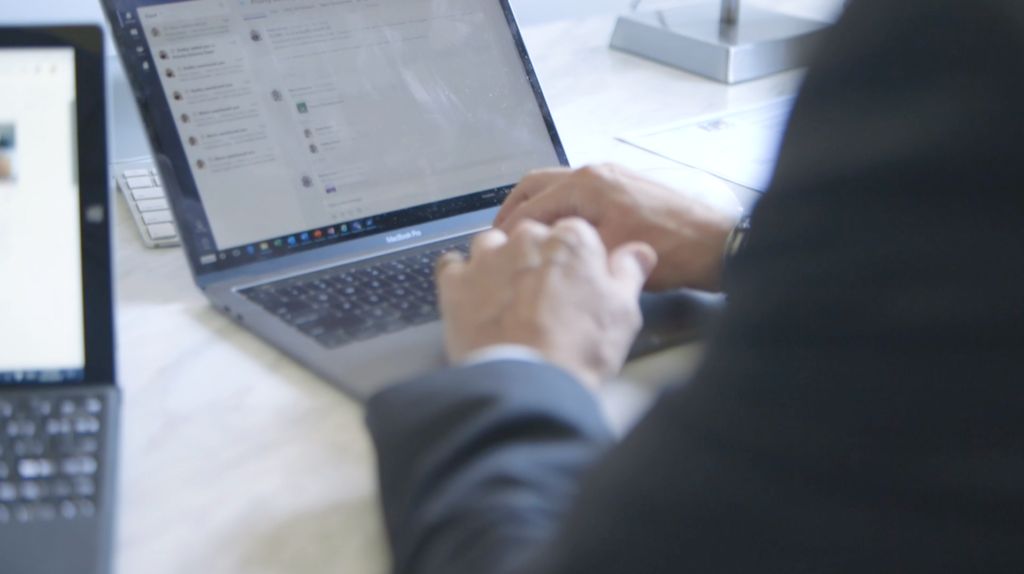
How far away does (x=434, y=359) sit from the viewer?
0.81 metres

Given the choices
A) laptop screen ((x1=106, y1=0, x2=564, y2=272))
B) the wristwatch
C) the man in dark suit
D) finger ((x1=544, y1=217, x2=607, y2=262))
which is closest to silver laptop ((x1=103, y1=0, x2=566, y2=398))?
laptop screen ((x1=106, y1=0, x2=564, y2=272))

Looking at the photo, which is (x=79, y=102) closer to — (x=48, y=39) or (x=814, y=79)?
(x=48, y=39)

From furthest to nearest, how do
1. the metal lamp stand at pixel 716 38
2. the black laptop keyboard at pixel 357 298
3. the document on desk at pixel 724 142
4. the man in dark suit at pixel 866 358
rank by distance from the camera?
the metal lamp stand at pixel 716 38 < the document on desk at pixel 724 142 < the black laptop keyboard at pixel 357 298 < the man in dark suit at pixel 866 358

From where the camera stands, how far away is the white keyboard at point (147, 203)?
1.05m

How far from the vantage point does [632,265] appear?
825mm

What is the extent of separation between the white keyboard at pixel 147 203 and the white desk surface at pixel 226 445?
0.04 ft

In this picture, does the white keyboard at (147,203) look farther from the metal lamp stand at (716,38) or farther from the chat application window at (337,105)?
the metal lamp stand at (716,38)

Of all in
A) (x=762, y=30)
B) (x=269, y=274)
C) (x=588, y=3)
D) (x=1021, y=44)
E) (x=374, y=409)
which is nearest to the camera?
(x=1021, y=44)

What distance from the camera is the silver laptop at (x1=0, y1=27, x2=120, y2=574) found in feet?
2.33

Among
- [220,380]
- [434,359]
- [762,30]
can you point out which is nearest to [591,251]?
[434,359]

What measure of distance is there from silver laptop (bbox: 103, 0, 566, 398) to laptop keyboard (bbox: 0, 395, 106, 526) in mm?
171

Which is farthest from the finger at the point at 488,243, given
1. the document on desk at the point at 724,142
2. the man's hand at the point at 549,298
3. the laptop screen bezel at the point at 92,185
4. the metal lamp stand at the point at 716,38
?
the metal lamp stand at the point at 716,38

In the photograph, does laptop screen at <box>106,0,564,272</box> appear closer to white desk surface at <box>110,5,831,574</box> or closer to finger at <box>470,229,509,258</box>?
white desk surface at <box>110,5,831,574</box>

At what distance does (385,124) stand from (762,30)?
0.74 m
